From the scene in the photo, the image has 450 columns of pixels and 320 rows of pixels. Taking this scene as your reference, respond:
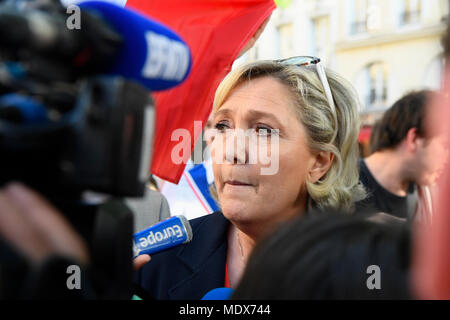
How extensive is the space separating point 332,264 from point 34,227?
427 millimetres

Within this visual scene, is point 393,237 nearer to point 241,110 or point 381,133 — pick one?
point 241,110

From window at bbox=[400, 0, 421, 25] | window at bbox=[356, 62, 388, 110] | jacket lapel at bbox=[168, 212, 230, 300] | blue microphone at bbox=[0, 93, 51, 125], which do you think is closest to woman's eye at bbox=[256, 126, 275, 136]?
jacket lapel at bbox=[168, 212, 230, 300]

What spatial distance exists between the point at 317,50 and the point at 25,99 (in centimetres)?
1995

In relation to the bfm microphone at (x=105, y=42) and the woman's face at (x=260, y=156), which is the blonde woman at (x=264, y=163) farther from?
the bfm microphone at (x=105, y=42)

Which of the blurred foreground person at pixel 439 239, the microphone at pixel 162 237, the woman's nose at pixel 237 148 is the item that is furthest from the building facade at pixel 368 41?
the blurred foreground person at pixel 439 239

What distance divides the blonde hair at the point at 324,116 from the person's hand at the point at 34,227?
1.31 meters

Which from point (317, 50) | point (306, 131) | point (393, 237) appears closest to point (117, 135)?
point (393, 237)

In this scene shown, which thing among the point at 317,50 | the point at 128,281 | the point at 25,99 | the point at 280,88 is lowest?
the point at 128,281

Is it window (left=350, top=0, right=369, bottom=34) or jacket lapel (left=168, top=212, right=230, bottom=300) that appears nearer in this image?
jacket lapel (left=168, top=212, right=230, bottom=300)

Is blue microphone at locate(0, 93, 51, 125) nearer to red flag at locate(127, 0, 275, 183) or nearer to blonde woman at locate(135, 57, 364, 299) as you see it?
blonde woman at locate(135, 57, 364, 299)

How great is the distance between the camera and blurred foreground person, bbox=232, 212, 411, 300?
808 mm

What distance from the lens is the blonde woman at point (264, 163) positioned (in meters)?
1.83

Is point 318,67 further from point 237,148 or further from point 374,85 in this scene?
point 374,85

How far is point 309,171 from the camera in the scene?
76.9 inches
